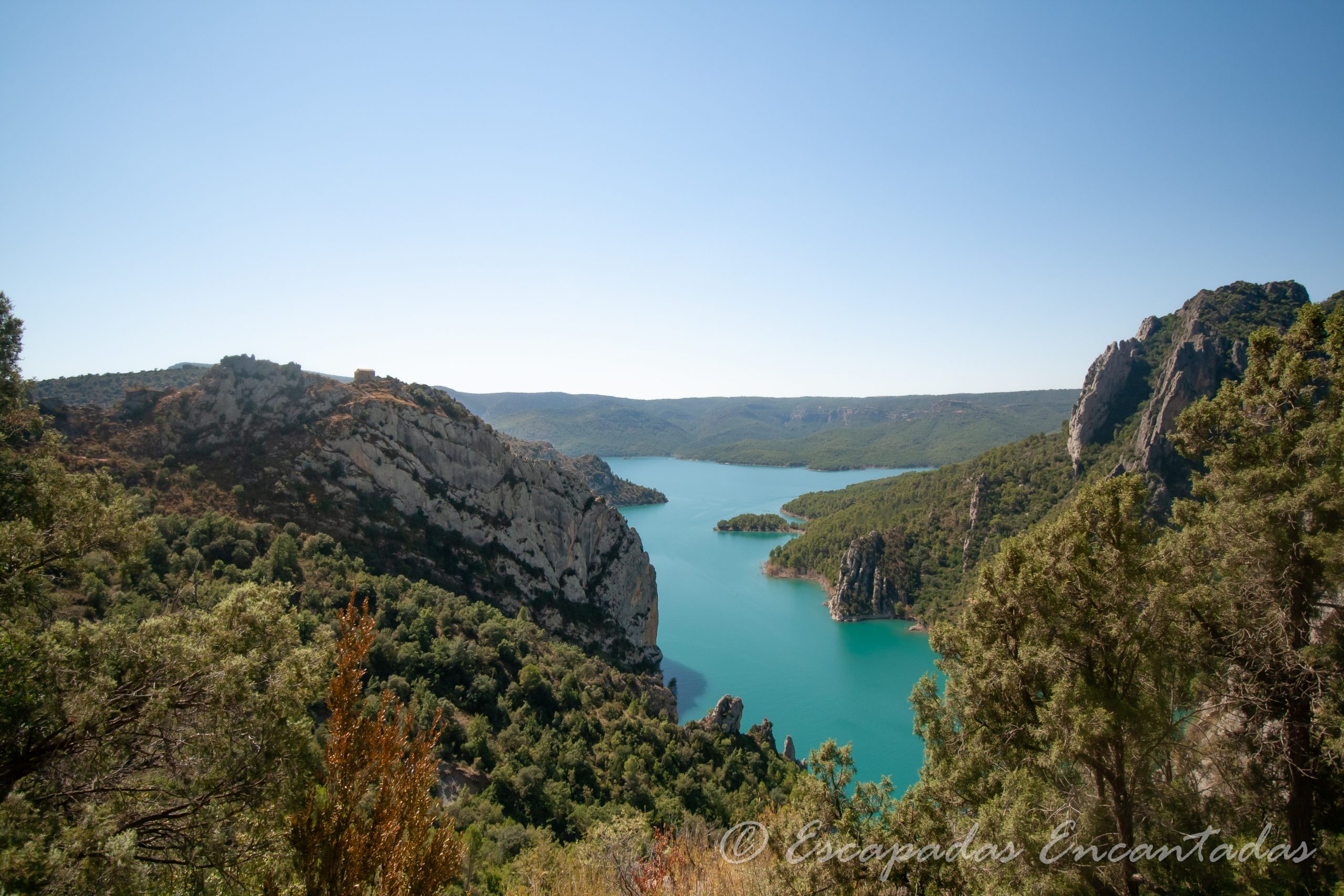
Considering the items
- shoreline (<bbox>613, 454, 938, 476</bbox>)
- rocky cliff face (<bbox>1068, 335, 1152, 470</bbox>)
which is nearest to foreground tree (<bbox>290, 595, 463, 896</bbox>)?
rocky cliff face (<bbox>1068, 335, 1152, 470</bbox>)

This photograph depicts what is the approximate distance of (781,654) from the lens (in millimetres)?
49625

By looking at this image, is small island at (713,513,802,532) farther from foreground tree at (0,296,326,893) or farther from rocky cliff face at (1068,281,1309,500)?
foreground tree at (0,296,326,893)

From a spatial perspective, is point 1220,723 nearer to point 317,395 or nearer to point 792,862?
point 792,862

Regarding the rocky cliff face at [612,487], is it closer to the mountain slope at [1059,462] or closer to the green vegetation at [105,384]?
the mountain slope at [1059,462]

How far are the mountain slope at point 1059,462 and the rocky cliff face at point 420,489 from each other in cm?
2852

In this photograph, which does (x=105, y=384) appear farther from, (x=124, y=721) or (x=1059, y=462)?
(x=1059, y=462)

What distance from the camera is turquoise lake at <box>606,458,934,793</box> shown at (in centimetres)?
3694

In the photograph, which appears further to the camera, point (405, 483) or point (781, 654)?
point (781, 654)

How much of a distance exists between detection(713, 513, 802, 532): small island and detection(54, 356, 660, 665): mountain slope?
5219cm

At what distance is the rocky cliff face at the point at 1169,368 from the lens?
46875 millimetres

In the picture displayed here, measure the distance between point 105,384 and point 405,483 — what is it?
31.9 m

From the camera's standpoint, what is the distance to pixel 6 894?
3.53 meters

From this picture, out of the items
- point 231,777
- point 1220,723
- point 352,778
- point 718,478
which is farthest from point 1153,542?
point 718,478

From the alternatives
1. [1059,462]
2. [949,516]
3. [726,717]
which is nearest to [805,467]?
[949,516]
